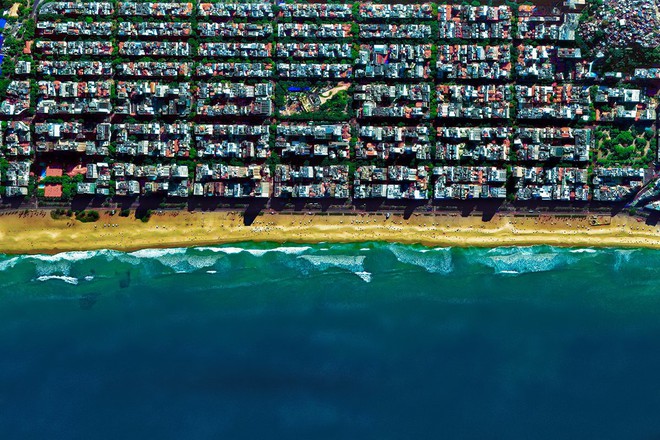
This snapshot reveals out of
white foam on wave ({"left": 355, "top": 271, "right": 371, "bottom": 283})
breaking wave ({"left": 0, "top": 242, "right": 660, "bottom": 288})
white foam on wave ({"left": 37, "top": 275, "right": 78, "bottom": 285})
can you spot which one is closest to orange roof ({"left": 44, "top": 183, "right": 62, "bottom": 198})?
breaking wave ({"left": 0, "top": 242, "right": 660, "bottom": 288})

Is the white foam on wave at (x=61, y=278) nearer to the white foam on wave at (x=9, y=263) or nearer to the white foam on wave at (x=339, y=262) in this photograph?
the white foam on wave at (x=9, y=263)

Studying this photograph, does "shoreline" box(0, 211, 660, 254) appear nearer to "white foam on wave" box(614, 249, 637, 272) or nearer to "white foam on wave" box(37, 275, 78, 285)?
"white foam on wave" box(614, 249, 637, 272)

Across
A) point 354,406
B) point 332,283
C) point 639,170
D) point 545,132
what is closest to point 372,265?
point 332,283

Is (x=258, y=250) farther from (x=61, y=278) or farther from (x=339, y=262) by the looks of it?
(x=61, y=278)

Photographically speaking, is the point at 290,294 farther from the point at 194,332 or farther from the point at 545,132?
the point at 545,132

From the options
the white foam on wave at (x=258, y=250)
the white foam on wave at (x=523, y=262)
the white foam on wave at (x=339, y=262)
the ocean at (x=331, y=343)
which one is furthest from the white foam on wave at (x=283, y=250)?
the white foam on wave at (x=523, y=262)
